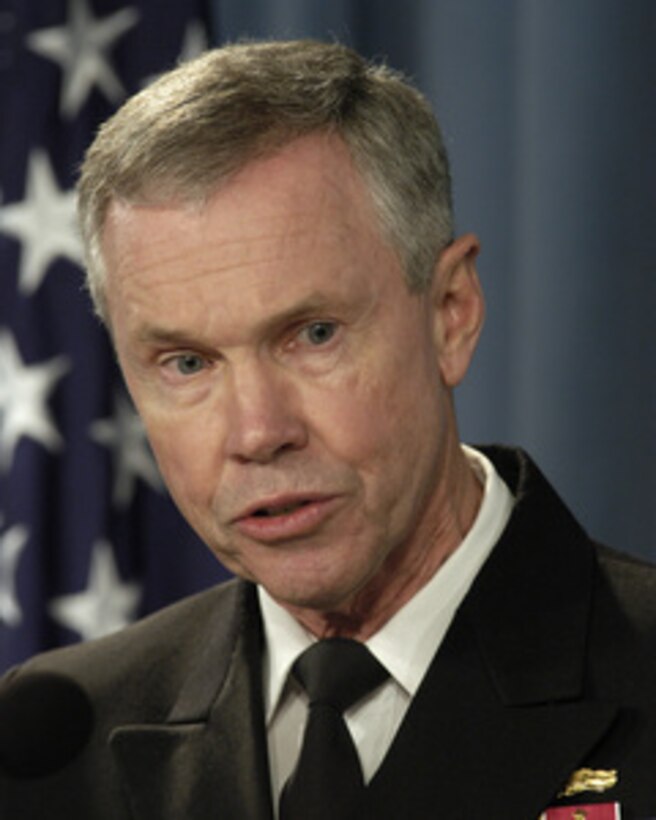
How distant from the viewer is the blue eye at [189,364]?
5.78ft

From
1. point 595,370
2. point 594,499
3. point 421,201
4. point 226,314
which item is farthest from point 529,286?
point 226,314

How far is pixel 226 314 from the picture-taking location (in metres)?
1.69

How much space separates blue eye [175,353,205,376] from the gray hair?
145 millimetres

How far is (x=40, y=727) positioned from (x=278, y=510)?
0.47m

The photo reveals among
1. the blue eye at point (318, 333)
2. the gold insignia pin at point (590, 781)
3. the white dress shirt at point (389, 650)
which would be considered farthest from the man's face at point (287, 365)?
the gold insignia pin at point (590, 781)

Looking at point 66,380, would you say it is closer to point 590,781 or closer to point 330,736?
point 330,736

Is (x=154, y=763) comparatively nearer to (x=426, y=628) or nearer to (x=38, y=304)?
(x=426, y=628)

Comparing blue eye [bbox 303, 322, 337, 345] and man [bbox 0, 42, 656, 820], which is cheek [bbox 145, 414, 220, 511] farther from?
blue eye [bbox 303, 322, 337, 345]

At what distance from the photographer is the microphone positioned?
1.99m

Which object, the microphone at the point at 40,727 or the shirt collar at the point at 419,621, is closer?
the shirt collar at the point at 419,621

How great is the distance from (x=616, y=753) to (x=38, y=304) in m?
1.55

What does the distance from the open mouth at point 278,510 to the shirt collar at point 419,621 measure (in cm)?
22

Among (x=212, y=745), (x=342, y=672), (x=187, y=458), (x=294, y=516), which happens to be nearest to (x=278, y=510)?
(x=294, y=516)

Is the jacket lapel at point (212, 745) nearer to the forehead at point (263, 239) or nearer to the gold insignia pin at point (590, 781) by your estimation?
the gold insignia pin at point (590, 781)
